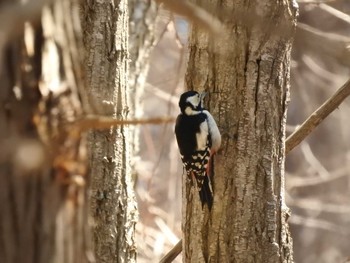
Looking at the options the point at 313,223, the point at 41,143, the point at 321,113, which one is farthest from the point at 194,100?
the point at 313,223

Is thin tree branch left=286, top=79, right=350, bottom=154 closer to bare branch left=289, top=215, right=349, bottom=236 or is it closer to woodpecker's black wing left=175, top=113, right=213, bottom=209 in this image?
woodpecker's black wing left=175, top=113, right=213, bottom=209

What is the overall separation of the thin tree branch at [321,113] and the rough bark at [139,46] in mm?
1587

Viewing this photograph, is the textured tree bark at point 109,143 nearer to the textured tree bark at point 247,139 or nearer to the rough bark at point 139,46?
the textured tree bark at point 247,139

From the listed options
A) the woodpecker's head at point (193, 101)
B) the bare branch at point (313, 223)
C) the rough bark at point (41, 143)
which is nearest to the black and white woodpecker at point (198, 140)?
the woodpecker's head at point (193, 101)

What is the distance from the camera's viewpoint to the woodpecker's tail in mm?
3812

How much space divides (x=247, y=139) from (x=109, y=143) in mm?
716

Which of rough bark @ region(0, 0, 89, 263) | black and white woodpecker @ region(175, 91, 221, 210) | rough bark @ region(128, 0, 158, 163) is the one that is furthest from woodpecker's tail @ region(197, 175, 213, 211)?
rough bark @ region(0, 0, 89, 263)

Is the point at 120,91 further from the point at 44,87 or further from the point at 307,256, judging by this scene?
the point at 307,256

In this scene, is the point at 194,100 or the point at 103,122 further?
the point at 194,100

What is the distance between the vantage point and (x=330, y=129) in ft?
37.9

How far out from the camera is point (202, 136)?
404cm

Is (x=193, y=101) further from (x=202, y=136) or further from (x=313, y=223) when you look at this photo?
(x=313, y=223)

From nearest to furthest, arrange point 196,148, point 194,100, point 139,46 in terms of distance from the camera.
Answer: point 194,100
point 196,148
point 139,46

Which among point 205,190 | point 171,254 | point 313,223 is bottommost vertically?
point 171,254
